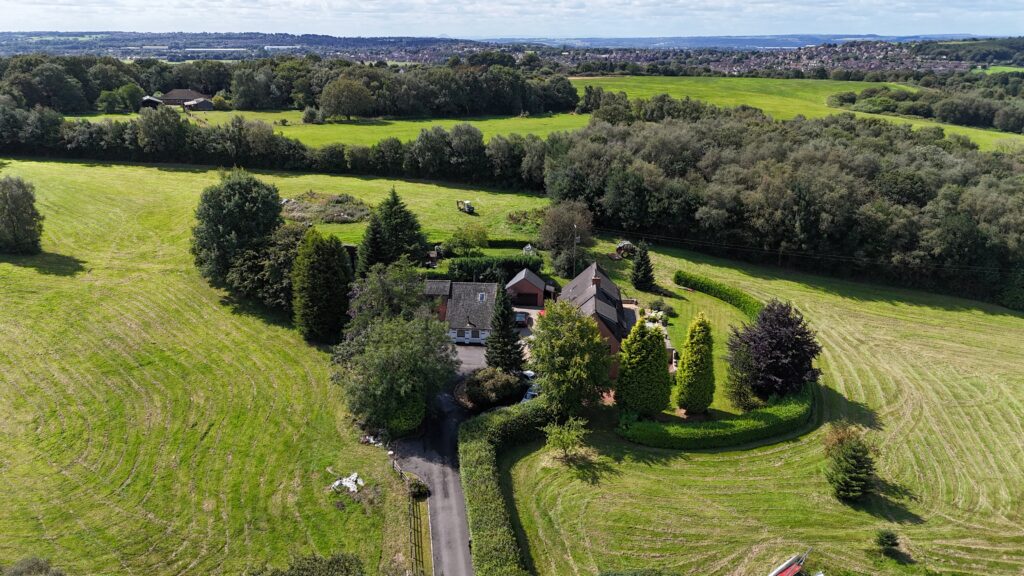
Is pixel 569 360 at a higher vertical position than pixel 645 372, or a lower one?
higher

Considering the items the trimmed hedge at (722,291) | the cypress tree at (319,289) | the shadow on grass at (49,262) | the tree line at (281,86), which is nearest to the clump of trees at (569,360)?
the cypress tree at (319,289)

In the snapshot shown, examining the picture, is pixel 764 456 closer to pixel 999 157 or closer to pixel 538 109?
pixel 999 157

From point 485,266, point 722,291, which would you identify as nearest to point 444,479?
point 485,266

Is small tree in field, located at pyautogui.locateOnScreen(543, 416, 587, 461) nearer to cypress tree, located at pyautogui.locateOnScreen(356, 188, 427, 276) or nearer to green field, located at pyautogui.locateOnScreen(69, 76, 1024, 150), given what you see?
cypress tree, located at pyautogui.locateOnScreen(356, 188, 427, 276)

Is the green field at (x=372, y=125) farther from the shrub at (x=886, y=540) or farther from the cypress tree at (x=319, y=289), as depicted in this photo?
the shrub at (x=886, y=540)

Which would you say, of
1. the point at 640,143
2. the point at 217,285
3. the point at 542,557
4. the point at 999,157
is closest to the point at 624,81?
the point at 640,143

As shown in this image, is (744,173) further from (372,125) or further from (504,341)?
(372,125)

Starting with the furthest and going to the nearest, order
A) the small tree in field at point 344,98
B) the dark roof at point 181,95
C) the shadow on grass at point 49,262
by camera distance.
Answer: the dark roof at point 181,95 → the small tree in field at point 344,98 → the shadow on grass at point 49,262

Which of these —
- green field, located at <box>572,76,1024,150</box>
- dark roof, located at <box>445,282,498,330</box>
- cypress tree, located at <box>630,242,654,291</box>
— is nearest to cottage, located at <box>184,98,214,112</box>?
green field, located at <box>572,76,1024,150</box>
